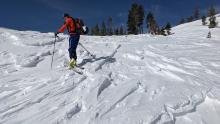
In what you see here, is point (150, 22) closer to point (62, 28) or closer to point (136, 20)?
point (136, 20)

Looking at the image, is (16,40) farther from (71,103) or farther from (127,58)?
(71,103)

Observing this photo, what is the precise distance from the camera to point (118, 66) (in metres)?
13.5

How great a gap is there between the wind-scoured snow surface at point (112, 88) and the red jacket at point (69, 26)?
1.57m

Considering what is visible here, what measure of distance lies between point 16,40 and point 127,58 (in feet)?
Result: 25.1

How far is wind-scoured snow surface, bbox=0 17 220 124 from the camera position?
318 inches

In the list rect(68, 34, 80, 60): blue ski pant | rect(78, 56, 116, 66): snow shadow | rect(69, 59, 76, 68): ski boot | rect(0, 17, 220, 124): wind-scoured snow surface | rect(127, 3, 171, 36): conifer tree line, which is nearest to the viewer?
rect(0, 17, 220, 124): wind-scoured snow surface

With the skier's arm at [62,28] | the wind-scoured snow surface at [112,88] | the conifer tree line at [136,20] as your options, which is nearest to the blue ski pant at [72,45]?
the skier's arm at [62,28]

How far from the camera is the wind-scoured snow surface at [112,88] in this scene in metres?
8.09

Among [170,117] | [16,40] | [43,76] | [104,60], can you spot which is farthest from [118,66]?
[16,40]

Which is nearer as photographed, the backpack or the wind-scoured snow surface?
the wind-scoured snow surface

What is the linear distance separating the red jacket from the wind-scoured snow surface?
1569mm

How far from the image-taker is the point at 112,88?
33.6 feet

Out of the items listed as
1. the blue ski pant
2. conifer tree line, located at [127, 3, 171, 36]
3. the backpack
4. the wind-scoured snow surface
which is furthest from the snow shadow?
conifer tree line, located at [127, 3, 171, 36]

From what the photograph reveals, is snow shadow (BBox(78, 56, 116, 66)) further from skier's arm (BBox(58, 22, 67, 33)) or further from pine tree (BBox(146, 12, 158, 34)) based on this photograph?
pine tree (BBox(146, 12, 158, 34))
